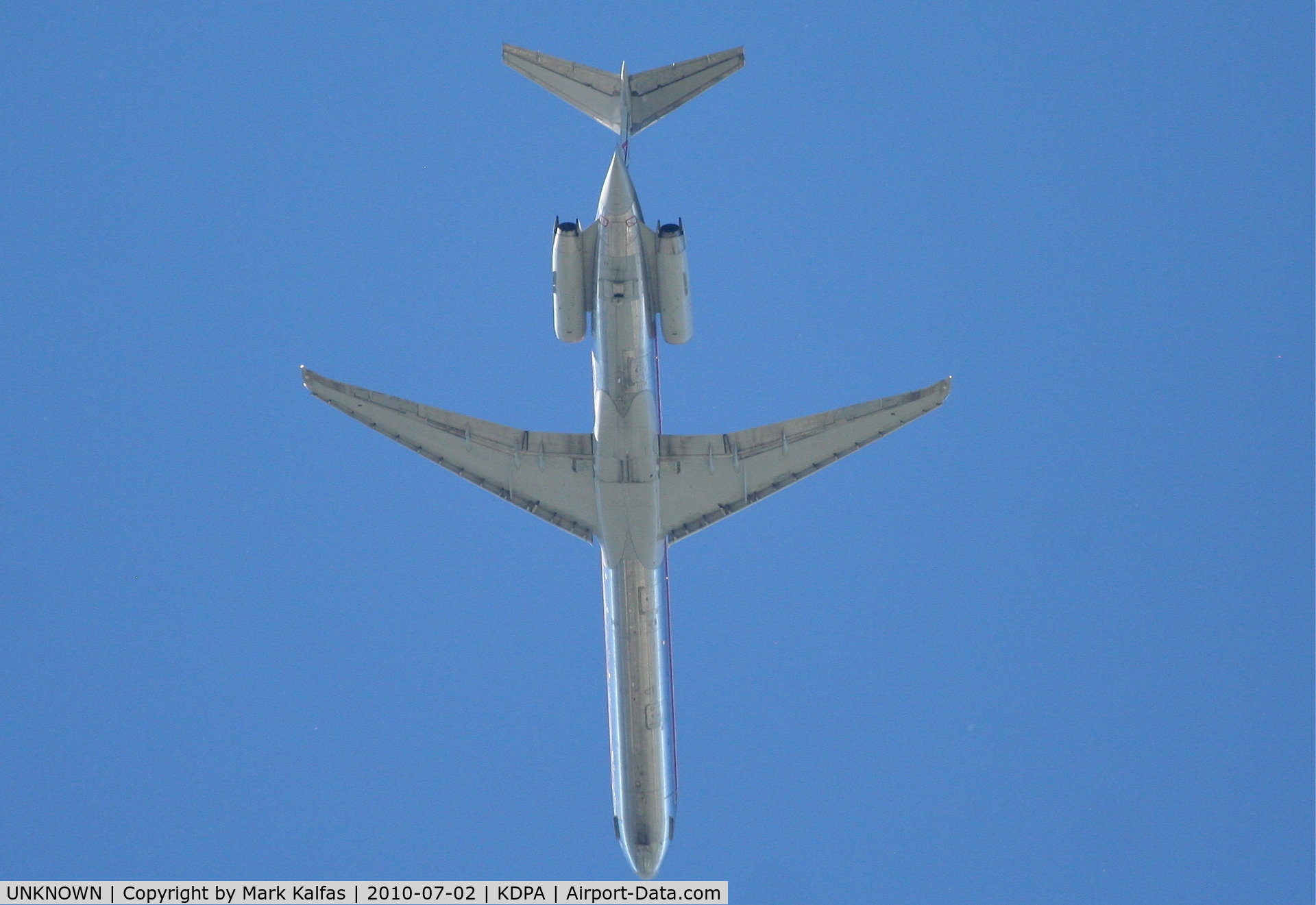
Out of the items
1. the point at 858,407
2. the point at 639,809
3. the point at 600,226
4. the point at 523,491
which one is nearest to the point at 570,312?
the point at 600,226

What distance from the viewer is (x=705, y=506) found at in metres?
49.3

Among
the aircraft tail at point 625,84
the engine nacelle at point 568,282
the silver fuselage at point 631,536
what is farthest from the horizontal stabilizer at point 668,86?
the engine nacelle at point 568,282

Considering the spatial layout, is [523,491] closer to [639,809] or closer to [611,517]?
[611,517]

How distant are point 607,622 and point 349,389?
1036 cm

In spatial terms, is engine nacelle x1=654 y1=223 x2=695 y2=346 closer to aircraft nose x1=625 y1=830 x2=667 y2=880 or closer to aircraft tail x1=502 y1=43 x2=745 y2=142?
aircraft tail x1=502 y1=43 x2=745 y2=142

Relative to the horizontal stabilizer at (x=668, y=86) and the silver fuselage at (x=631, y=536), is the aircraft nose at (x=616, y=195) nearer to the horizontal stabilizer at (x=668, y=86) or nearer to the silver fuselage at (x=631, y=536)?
the silver fuselage at (x=631, y=536)

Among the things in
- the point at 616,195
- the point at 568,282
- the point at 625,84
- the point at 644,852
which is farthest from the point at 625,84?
the point at 644,852

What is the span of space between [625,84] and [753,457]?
37.8 feet

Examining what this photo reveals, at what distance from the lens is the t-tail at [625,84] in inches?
1853

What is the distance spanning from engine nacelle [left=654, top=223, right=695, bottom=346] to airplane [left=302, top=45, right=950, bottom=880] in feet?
0.14

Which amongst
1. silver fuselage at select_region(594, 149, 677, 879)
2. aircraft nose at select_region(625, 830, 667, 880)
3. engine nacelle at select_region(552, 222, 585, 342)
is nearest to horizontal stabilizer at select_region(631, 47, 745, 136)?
silver fuselage at select_region(594, 149, 677, 879)

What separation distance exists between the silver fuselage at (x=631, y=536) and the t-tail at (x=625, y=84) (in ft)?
8.61

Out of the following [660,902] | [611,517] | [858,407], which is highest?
[858,407]

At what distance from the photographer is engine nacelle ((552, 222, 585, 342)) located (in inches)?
1804
